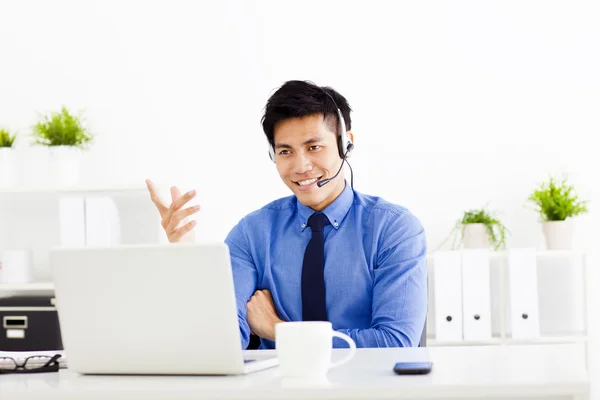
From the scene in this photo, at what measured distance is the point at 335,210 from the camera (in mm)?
2328

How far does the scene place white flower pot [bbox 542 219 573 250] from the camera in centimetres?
341

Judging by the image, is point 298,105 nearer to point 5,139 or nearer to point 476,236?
point 476,236

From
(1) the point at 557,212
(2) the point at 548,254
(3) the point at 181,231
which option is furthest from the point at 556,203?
(3) the point at 181,231

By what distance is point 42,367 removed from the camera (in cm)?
142

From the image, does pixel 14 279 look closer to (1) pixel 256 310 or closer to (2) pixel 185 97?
(2) pixel 185 97

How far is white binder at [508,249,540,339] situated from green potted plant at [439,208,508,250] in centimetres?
17

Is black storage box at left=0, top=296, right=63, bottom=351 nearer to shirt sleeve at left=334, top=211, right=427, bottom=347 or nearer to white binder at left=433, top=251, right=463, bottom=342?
white binder at left=433, top=251, right=463, bottom=342

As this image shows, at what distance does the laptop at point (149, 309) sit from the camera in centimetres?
124

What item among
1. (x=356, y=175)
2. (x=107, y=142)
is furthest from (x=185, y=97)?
(x=356, y=175)

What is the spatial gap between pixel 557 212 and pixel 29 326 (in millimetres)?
2217

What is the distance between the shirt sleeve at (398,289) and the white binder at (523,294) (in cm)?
120

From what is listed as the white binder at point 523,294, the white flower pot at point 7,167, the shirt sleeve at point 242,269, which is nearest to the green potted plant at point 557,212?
the white binder at point 523,294

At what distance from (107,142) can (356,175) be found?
1.15m

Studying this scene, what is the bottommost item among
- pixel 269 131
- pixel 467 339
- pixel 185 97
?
pixel 467 339
